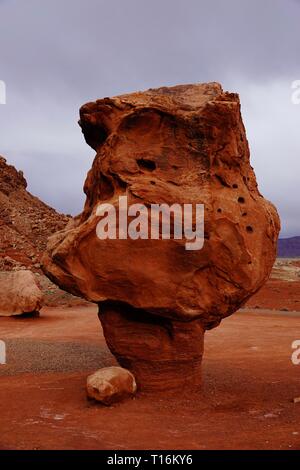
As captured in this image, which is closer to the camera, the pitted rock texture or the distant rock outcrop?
the pitted rock texture

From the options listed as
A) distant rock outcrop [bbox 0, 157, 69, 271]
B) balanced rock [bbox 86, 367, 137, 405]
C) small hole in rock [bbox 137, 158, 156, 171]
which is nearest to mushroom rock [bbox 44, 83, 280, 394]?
small hole in rock [bbox 137, 158, 156, 171]

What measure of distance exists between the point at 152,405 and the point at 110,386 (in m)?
0.63

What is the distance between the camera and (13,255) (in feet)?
104

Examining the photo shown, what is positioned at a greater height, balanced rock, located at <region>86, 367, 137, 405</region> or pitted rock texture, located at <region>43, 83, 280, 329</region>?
pitted rock texture, located at <region>43, 83, 280, 329</region>

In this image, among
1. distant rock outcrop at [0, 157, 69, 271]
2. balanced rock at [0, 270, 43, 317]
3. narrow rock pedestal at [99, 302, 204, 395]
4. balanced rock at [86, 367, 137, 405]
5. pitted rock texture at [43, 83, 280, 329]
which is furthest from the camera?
distant rock outcrop at [0, 157, 69, 271]

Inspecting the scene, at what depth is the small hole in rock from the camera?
7.25 meters

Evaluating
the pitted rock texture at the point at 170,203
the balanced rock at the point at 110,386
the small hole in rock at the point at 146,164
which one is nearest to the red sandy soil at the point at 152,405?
the balanced rock at the point at 110,386

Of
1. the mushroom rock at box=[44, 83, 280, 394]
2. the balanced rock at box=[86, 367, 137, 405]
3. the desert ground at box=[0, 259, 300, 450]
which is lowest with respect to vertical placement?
the desert ground at box=[0, 259, 300, 450]

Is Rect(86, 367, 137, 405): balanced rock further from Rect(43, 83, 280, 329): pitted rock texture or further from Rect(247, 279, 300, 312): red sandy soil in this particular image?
Rect(247, 279, 300, 312): red sandy soil

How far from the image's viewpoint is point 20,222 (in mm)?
37750

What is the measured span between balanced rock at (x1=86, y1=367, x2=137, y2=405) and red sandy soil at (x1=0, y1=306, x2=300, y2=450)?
0.41 ft

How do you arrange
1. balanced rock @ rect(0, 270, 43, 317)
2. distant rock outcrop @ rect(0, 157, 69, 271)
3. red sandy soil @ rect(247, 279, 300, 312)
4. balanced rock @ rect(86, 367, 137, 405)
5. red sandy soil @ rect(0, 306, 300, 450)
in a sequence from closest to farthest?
1. red sandy soil @ rect(0, 306, 300, 450)
2. balanced rock @ rect(86, 367, 137, 405)
3. balanced rock @ rect(0, 270, 43, 317)
4. red sandy soil @ rect(247, 279, 300, 312)
5. distant rock outcrop @ rect(0, 157, 69, 271)

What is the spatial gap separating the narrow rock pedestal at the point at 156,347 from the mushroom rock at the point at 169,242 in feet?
0.05
